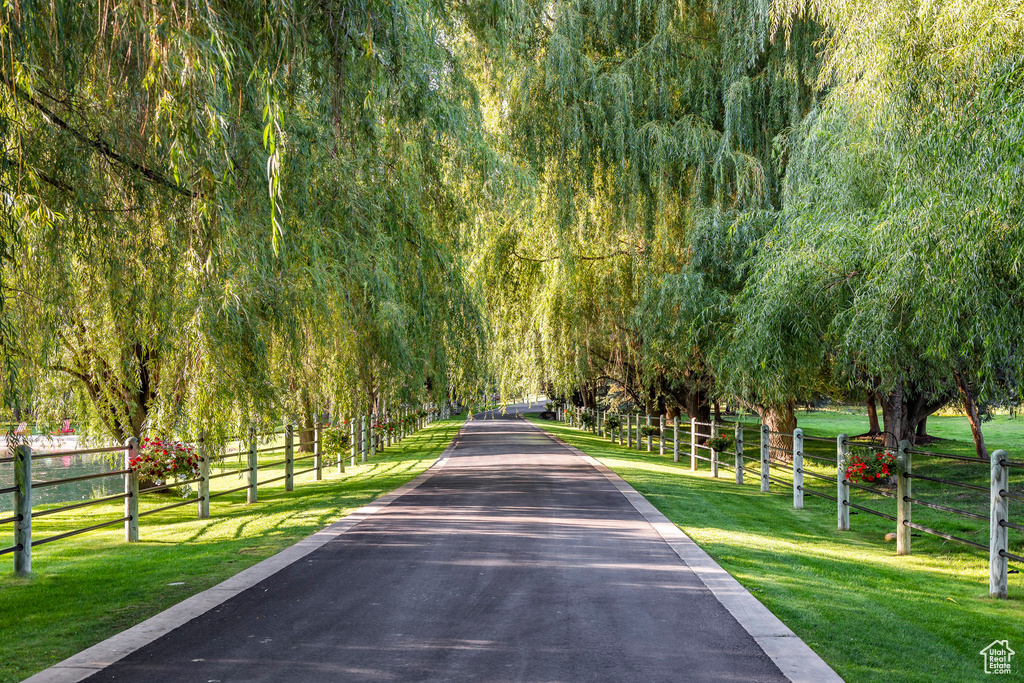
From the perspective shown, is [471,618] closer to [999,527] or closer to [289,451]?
[999,527]

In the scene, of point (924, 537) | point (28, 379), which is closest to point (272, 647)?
point (28, 379)

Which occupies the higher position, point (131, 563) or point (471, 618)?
point (471, 618)

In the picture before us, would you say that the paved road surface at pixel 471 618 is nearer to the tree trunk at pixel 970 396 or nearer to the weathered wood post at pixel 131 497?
the weathered wood post at pixel 131 497

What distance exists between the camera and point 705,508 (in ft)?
37.4

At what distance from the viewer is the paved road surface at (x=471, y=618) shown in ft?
14.5

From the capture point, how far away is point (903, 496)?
26.7 feet

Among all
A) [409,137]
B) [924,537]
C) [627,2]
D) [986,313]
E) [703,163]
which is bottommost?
[924,537]

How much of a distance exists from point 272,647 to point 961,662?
162 inches

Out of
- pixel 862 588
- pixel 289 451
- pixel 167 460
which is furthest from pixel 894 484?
pixel 167 460

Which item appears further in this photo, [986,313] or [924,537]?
[924,537]

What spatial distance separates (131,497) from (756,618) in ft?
23.2

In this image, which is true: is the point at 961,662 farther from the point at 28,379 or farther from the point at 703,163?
the point at 703,163

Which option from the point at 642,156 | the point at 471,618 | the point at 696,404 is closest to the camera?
the point at 471,618

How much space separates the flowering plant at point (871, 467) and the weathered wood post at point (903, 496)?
290 cm
